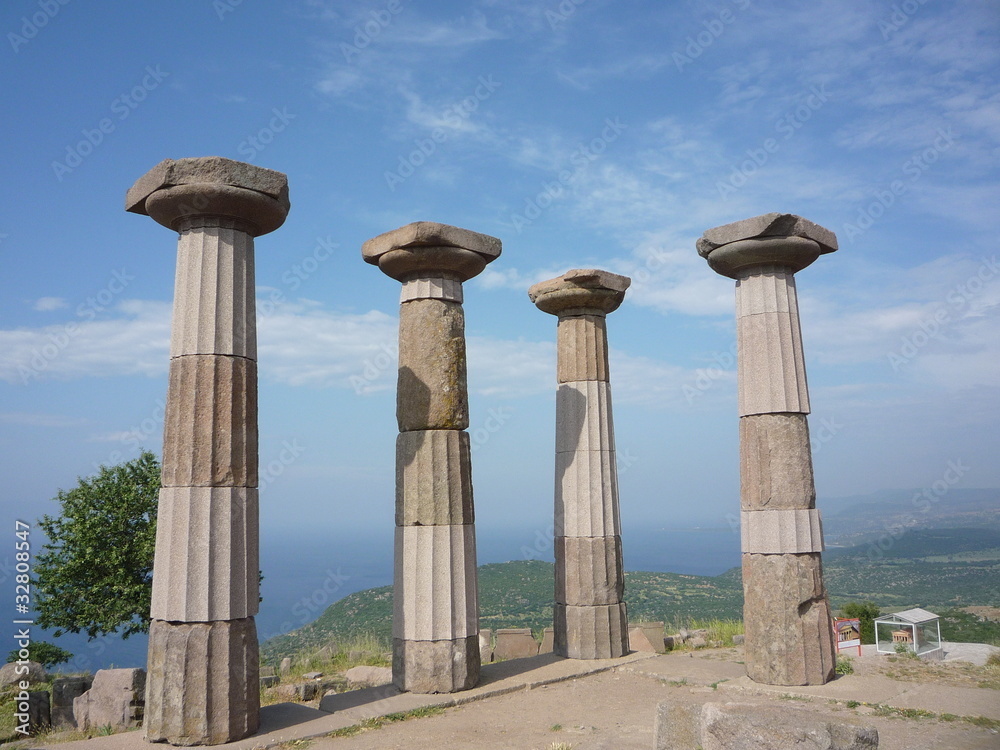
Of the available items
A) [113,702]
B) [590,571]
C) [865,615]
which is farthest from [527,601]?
[113,702]

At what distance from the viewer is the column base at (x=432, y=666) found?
10.4 meters

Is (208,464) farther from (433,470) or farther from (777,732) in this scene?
(777,732)

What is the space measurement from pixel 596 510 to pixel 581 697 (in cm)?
352

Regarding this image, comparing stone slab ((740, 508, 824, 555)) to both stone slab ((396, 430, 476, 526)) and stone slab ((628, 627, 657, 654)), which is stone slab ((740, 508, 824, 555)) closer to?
stone slab ((396, 430, 476, 526))

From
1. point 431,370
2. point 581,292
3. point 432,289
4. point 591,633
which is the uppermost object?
point 581,292

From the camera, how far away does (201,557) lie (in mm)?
8219

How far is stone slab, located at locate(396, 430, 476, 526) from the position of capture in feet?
35.1

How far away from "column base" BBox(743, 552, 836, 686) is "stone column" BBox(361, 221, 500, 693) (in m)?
4.17

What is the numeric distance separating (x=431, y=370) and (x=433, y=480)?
1.62m

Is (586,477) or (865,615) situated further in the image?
(865,615)

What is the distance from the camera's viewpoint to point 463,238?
36.2 ft

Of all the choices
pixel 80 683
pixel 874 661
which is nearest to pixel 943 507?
pixel 874 661

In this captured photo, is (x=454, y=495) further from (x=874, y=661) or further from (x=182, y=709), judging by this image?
(x=874, y=661)

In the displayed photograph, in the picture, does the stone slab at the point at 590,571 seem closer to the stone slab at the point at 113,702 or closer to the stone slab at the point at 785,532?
the stone slab at the point at 785,532
